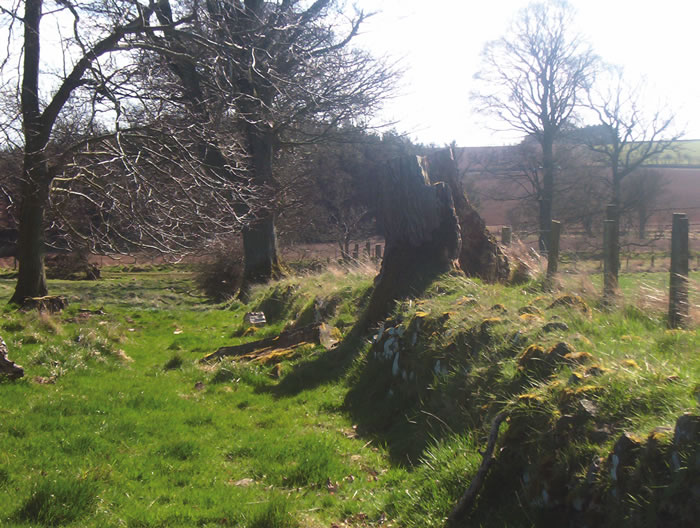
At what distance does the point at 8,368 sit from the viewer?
21.0 ft

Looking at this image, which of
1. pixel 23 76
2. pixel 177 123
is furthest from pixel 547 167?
pixel 23 76

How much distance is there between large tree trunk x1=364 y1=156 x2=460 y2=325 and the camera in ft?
27.5

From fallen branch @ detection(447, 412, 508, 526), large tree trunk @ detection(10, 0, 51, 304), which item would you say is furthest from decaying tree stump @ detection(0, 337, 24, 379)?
large tree trunk @ detection(10, 0, 51, 304)

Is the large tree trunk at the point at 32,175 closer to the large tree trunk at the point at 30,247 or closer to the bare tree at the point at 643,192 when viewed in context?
the large tree trunk at the point at 30,247

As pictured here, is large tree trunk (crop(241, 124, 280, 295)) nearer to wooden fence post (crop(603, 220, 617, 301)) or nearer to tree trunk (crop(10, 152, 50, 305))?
tree trunk (crop(10, 152, 50, 305))

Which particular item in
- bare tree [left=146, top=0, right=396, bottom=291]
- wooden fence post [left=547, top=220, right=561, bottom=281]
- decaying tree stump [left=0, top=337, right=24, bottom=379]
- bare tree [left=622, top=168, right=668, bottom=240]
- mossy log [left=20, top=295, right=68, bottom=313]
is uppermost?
bare tree [left=146, top=0, right=396, bottom=291]

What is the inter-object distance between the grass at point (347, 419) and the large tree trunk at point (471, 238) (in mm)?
1259

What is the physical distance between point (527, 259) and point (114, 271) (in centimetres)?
3053

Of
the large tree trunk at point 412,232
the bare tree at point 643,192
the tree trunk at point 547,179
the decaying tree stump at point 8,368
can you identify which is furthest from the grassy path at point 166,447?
the bare tree at point 643,192

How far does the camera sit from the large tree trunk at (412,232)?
8.39 meters

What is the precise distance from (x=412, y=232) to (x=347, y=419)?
138 inches

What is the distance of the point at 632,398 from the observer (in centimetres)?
318

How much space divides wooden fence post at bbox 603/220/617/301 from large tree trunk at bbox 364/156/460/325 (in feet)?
6.98

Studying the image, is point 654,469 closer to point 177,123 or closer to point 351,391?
point 351,391
